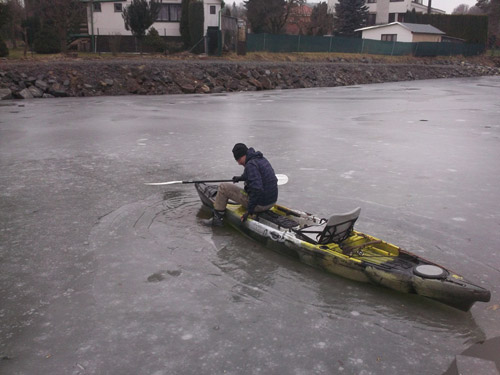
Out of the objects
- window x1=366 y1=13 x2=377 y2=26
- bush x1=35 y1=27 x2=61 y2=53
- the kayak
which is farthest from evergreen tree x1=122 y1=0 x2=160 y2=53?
window x1=366 y1=13 x2=377 y2=26

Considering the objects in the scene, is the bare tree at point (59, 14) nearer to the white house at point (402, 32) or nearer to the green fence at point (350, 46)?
the green fence at point (350, 46)

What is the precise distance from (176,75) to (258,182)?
72.7 feet

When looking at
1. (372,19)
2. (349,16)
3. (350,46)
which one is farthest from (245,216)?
(372,19)

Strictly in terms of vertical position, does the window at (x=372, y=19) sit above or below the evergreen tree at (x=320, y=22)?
above

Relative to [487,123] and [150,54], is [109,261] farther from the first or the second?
[150,54]

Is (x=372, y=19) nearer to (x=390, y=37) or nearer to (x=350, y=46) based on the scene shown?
(x=390, y=37)

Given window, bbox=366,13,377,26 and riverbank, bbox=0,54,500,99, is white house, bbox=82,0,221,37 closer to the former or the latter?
riverbank, bbox=0,54,500,99

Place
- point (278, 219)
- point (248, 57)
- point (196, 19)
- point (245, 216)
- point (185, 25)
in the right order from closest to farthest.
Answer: point (245, 216) → point (278, 219) → point (196, 19) → point (185, 25) → point (248, 57)

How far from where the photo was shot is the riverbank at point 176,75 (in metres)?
23.5

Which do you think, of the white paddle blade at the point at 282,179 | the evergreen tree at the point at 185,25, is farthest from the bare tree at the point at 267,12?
the white paddle blade at the point at 282,179

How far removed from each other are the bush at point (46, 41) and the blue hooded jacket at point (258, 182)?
26619 millimetres

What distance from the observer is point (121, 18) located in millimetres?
35656

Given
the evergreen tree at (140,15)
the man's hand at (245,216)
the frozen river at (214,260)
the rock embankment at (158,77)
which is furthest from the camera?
the evergreen tree at (140,15)

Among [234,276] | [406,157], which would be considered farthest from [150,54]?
[234,276]
